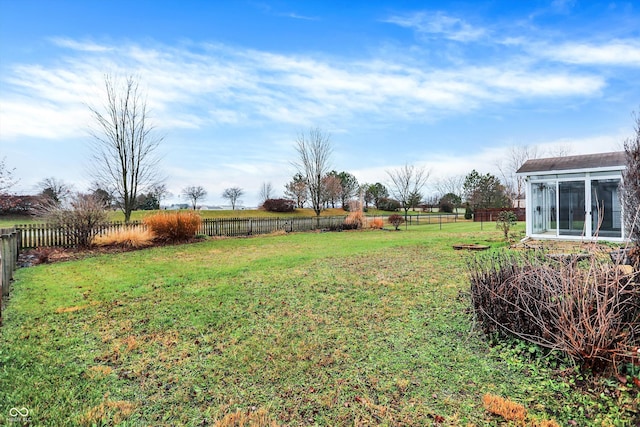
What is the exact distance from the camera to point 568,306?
271cm

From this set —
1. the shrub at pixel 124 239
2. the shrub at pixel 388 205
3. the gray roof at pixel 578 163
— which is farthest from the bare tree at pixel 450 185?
the shrub at pixel 124 239

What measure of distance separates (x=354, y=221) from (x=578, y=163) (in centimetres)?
1166

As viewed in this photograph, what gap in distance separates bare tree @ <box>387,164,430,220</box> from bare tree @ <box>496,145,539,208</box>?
10.1 m

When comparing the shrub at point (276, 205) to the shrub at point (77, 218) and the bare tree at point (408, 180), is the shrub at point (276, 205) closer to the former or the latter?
the bare tree at point (408, 180)

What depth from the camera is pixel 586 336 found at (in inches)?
102

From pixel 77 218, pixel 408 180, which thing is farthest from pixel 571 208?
pixel 408 180

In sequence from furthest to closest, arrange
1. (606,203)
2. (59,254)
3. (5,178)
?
(606,203)
(5,178)
(59,254)

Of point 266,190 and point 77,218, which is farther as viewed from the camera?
point 266,190

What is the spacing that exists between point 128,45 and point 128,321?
31.0ft

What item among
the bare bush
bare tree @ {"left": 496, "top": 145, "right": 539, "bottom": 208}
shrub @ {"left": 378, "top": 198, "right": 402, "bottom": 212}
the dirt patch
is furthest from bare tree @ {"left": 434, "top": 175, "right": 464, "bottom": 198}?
the bare bush

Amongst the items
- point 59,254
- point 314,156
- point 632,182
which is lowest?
point 59,254

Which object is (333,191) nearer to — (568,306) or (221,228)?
(221,228)

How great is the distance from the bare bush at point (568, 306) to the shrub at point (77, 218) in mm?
11628

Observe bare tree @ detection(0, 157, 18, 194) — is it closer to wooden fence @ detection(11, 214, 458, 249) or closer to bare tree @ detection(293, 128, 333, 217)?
wooden fence @ detection(11, 214, 458, 249)
